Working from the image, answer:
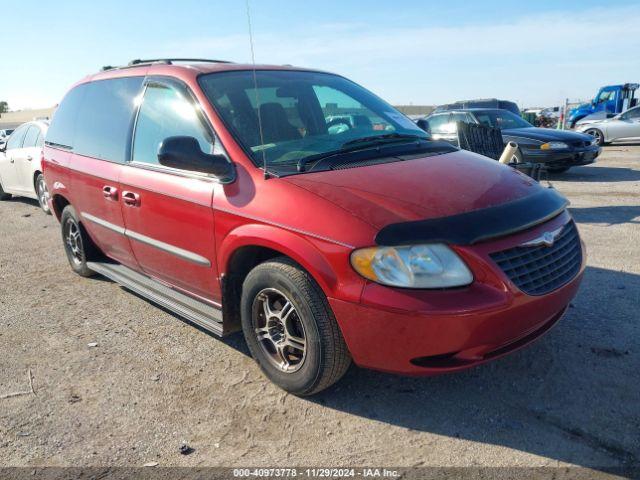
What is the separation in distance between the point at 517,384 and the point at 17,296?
437 cm

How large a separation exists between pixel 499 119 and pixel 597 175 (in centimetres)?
241

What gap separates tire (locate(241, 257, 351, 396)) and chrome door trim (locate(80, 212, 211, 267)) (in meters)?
0.46

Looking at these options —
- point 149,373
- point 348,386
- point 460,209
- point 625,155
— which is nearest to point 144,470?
point 149,373

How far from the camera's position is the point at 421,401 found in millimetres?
2881

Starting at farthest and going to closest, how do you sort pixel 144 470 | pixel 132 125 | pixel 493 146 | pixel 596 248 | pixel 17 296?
pixel 493 146 → pixel 596 248 → pixel 17 296 → pixel 132 125 → pixel 144 470

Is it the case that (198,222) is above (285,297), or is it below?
above

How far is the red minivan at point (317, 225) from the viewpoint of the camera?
2.39 metres

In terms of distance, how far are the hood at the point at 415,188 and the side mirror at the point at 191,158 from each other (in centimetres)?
41

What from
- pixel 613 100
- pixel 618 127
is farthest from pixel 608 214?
pixel 613 100

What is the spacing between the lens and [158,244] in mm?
3611

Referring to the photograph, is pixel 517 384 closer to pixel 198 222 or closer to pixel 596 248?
pixel 198 222

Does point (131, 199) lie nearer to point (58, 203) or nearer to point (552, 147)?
point (58, 203)

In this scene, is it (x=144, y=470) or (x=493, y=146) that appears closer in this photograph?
(x=144, y=470)

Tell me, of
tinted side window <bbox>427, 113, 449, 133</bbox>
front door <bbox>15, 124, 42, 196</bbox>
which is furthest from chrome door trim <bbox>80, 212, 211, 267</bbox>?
tinted side window <bbox>427, 113, 449, 133</bbox>
